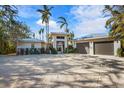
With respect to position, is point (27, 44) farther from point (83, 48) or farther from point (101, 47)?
point (101, 47)

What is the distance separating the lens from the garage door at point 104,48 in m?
21.4

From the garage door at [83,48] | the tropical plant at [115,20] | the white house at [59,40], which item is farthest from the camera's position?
the white house at [59,40]

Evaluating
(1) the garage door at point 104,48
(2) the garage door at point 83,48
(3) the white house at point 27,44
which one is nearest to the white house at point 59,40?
(3) the white house at point 27,44

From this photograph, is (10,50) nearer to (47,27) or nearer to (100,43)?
(47,27)

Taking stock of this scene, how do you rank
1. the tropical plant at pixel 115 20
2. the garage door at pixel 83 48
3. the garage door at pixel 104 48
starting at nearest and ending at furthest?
1. the tropical plant at pixel 115 20
2. the garage door at pixel 104 48
3. the garage door at pixel 83 48

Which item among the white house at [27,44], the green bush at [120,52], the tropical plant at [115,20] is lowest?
the green bush at [120,52]

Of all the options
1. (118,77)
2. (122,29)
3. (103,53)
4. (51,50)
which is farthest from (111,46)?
(118,77)

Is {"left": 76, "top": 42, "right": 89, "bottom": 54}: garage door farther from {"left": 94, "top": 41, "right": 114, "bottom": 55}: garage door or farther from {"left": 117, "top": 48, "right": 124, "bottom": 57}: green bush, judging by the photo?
{"left": 117, "top": 48, "right": 124, "bottom": 57}: green bush

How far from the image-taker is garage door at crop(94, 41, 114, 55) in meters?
21.4

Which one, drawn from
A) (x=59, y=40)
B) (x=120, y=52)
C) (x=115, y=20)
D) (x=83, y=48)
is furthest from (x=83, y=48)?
(x=115, y=20)

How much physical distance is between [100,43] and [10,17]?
1625 centimetres

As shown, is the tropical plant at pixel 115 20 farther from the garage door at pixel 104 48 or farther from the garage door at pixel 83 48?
the garage door at pixel 83 48

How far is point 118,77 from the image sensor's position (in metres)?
7.80
